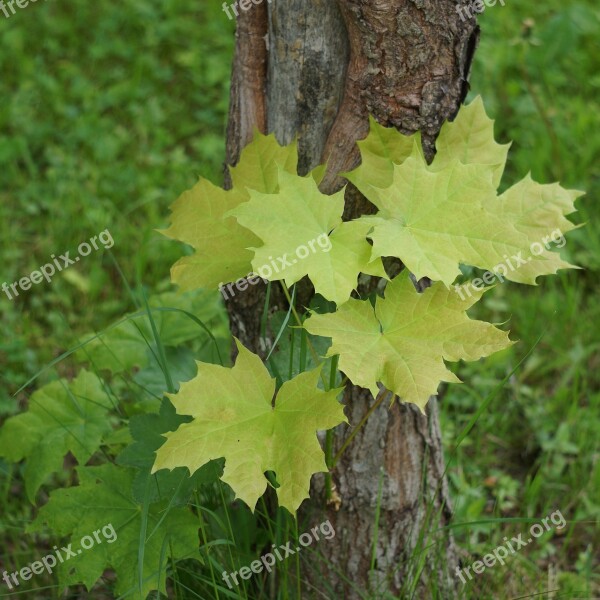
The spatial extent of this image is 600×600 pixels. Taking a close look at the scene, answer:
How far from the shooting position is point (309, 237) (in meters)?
1.41

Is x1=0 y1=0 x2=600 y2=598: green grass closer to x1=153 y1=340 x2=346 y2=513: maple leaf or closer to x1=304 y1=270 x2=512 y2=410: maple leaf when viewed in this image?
x1=153 y1=340 x2=346 y2=513: maple leaf

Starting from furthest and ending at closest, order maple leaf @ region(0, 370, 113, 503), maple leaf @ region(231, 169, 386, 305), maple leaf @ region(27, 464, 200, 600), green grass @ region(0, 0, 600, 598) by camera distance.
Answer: green grass @ region(0, 0, 600, 598), maple leaf @ region(0, 370, 113, 503), maple leaf @ region(27, 464, 200, 600), maple leaf @ region(231, 169, 386, 305)

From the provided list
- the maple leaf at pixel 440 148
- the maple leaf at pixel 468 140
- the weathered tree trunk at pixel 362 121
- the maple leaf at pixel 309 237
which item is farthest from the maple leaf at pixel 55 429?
the maple leaf at pixel 468 140

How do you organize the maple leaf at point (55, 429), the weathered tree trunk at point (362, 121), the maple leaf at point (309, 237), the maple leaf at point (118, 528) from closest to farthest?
the maple leaf at point (309, 237), the weathered tree trunk at point (362, 121), the maple leaf at point (118, 528), the maple leaf at point (55, 429)

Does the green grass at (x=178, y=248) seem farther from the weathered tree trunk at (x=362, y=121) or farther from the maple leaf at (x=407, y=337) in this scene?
the maple leaf at (x=407, y=337)

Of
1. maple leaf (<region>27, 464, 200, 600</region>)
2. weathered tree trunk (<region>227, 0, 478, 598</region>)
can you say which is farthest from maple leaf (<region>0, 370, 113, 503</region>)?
weathered tree trunk (<region>227, 0, 478, 598</region>)

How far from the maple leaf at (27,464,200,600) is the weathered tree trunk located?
1.11 feet

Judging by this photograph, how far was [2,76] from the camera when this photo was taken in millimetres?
3670

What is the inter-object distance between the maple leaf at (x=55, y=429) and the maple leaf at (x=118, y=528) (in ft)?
0.30

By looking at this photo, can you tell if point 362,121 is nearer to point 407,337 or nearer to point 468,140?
point 468,140

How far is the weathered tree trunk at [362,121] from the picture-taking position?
5.06ft

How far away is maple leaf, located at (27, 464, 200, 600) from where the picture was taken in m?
1.68

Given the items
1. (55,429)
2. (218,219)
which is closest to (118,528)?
(55,429)

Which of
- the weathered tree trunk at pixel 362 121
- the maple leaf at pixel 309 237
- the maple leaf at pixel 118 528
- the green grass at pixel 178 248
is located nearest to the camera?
the maple leaf at pixel 309 237
